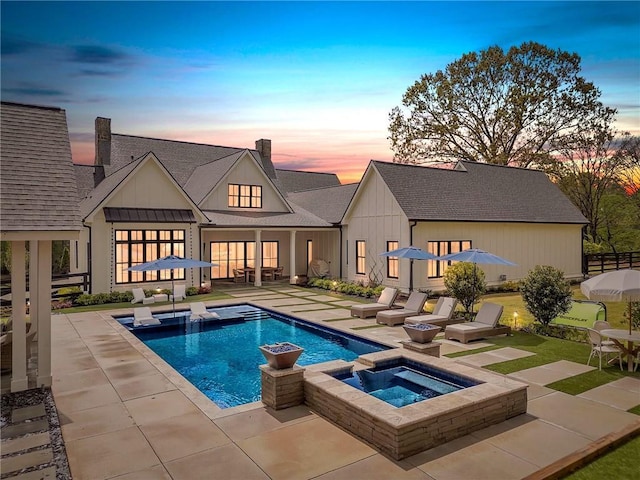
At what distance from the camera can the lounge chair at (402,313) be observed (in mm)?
15453

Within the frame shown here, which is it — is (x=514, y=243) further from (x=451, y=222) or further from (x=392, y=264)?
(x=392, y=264)

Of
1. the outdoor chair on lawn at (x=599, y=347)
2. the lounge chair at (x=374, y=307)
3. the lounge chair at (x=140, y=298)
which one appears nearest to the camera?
the outdoor chair on lawn at (x=599, y=347)

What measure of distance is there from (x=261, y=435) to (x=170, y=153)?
27.5 metres

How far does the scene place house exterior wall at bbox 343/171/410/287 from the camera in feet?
72.5

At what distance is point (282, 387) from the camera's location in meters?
7.80

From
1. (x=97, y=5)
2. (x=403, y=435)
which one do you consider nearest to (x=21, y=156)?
(x=97, y=5)

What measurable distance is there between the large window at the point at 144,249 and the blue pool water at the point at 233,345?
525cm

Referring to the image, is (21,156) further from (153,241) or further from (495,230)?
(495,230)

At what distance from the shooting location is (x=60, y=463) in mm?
5902

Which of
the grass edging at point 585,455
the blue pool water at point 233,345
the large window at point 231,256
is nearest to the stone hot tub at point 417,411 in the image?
the grass edging at point 585,455

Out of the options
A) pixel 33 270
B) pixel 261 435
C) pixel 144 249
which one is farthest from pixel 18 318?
pixel 144 249

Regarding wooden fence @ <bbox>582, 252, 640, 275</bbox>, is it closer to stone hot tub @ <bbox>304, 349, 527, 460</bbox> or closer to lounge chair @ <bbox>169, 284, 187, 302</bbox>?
lounge chair @ <bbox>169, 284, 187, 302</bbox>

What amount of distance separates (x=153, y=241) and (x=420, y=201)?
44.7 feet

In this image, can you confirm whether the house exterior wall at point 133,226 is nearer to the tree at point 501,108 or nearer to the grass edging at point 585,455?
the grass edging at point 585,455
